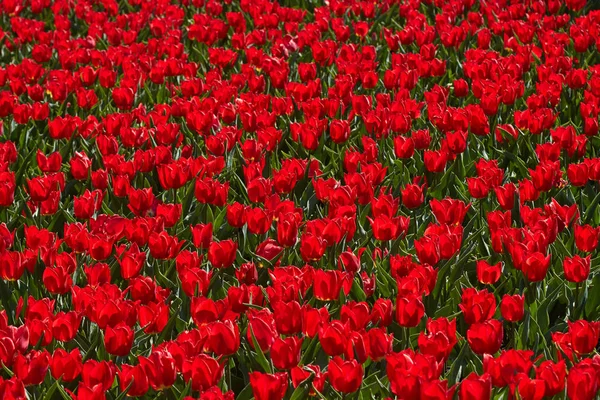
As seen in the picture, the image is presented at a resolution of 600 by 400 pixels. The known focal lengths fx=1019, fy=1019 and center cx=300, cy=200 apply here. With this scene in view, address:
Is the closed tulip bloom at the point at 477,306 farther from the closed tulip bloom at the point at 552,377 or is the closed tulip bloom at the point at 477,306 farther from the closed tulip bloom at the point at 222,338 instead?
the closed tulip bloom at the point at 222,338

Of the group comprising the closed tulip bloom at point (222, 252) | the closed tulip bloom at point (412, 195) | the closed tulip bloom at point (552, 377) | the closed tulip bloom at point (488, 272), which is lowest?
the closed tulip bloom at point (412, 195)

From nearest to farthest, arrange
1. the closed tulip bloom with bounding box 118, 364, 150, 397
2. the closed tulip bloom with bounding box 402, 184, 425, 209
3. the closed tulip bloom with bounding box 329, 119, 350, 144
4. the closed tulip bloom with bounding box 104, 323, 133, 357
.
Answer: the closed tulip bloom with bounding box 118, 364, 150, 397, the closed tulip bloom with bounding box 104, 323, 133, 357, the closed tulip bloom with bounding box 402, 184, 425, 209, the closed tulip bloom with bounding box 329, 119, 350, 144

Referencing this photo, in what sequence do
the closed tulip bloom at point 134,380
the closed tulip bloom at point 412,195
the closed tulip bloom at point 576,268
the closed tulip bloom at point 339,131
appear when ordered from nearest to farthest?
the closed tulip bloom at point 134,380 → the closed tulip bloom at point 576,268 → the closed tulip bloom at point 412,195 → the closed tulip bloom at point 339,131

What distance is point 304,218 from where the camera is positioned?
3.95 m

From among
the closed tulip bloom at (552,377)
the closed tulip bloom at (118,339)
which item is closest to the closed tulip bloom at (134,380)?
the closed tulip bloom at (118,339)

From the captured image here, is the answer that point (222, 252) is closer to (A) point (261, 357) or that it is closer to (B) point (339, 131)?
(A) point (261, 357)

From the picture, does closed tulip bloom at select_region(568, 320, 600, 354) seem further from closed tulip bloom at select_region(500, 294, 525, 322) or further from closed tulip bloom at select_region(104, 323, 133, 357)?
closed tulip bloom at select_region(104, 323, 133, 357)

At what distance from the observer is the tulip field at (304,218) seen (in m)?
2.58

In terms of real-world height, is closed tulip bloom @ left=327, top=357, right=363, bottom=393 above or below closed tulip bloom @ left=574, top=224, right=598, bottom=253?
above

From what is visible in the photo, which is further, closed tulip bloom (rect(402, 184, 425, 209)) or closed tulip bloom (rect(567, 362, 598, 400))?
closed tulip bloom (rect(402, 184, 425, 209))

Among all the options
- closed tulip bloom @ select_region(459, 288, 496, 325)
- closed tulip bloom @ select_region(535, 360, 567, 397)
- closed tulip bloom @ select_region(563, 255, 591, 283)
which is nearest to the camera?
closed tulip bloom @ select_region(535, 360, 567, 397)

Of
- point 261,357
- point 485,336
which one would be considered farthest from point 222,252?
point 485,336

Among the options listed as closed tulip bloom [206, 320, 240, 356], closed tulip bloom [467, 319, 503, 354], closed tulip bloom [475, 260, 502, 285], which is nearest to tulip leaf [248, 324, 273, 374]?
closed tulip bloom [206, 320, 240, 356]

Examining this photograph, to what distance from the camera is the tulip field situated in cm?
258
